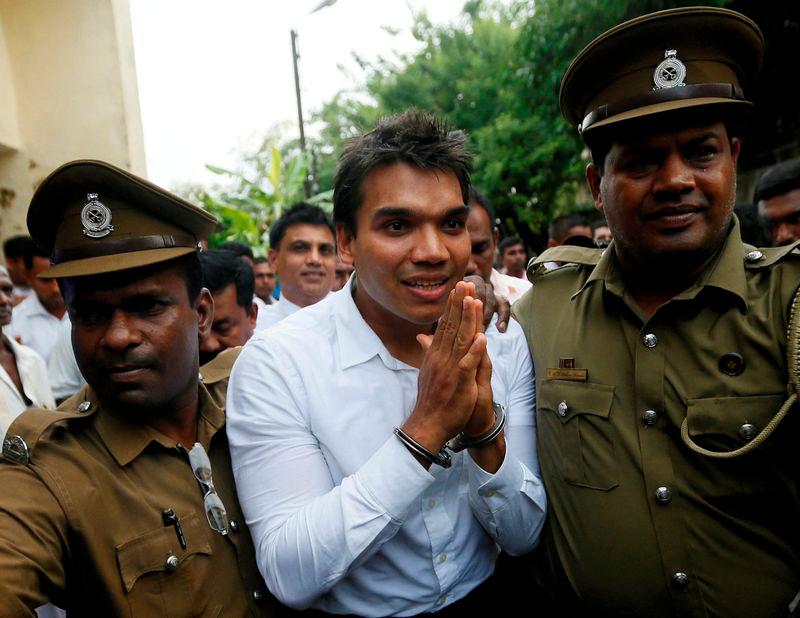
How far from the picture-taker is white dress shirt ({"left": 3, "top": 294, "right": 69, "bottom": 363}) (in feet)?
16.1

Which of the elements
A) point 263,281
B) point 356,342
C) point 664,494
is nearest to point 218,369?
point 356,342

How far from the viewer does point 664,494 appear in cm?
174

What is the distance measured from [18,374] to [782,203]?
4.56m

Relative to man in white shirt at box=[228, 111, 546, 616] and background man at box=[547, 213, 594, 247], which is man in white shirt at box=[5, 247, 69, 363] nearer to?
man in white shirt at box=[228, 111, 546, 616]

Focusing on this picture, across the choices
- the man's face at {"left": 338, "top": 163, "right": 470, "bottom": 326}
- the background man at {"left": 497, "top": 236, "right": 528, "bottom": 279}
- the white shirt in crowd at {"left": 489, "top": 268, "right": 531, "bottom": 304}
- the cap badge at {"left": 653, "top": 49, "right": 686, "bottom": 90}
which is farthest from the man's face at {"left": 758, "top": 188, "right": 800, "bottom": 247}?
the background man at {"left": 497, "top": 236, "right": 528, "bottom": 279}

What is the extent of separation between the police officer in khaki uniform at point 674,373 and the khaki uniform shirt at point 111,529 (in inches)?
40.5

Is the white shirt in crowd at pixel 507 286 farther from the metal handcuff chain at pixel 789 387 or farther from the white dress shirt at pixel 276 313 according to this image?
the metal handcuff chain at pixel 789 387

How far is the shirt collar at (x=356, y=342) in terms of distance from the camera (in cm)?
195

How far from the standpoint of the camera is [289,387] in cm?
183

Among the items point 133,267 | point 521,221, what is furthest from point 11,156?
point 521,221

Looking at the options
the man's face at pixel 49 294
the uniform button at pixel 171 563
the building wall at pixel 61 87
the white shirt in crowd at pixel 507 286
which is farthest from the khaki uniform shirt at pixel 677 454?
the building wall at pixel 61 87

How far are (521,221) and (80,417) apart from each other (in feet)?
53.2

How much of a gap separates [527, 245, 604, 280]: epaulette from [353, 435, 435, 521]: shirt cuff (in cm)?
102

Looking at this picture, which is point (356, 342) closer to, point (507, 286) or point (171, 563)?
point (171, 563)
